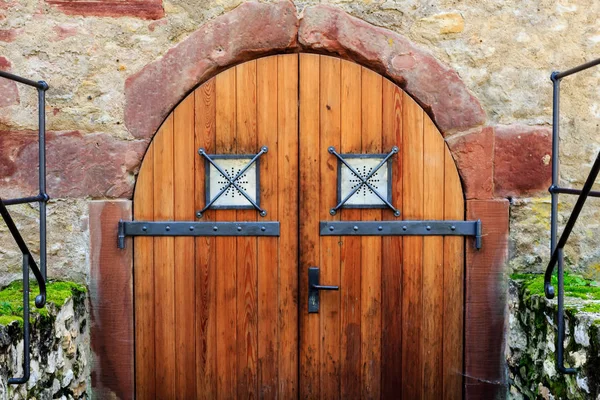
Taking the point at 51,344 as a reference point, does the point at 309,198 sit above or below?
above

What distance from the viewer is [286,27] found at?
114 inches

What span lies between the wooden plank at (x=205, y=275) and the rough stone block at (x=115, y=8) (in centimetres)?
45

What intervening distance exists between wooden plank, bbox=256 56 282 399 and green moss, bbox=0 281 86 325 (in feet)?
2.97

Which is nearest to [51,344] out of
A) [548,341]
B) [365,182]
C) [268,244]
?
[268,244]

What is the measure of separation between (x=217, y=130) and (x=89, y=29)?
82 centimetres

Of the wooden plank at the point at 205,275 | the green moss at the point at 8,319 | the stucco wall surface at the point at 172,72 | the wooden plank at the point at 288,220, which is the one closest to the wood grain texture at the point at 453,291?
the stucco wall surface at the point at 172,72

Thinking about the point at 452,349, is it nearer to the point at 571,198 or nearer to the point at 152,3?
the point at 571,198

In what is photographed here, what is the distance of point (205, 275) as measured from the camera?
2945 millimetres

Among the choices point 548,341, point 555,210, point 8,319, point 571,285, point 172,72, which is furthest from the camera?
point 172,72

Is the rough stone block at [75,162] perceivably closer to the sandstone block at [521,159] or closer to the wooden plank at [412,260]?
the wooden plank at [412,260]

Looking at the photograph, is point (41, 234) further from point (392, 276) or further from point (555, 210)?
point (555, 210)

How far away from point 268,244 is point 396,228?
651 mm

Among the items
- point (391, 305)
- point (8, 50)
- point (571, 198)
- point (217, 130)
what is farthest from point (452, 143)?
point (8, 50)

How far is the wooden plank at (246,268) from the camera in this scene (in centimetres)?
294
